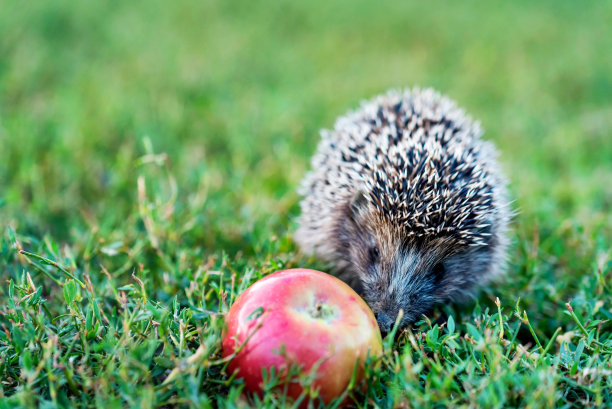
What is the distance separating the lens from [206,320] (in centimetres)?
287

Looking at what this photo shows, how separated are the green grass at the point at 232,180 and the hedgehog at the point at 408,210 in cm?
24

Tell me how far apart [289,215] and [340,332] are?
2389 mm

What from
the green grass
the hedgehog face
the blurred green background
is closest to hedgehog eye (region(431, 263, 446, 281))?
the hedgehog face

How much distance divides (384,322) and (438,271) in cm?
75

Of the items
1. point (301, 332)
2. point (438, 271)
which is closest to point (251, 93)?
point (438, 271)

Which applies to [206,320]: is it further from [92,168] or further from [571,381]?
[92,168]

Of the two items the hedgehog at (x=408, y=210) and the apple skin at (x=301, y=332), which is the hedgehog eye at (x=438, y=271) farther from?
the apple skin at (x=301, y=332)

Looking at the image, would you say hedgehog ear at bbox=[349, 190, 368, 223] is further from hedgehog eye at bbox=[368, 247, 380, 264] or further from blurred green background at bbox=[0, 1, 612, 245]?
blurred green background at bbox=[0, 1, 612, 245]

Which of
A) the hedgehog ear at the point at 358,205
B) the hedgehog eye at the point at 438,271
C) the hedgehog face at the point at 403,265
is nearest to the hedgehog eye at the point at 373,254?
the hedgehog face at the point at 403,265

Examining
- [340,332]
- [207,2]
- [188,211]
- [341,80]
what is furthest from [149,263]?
[207,2]

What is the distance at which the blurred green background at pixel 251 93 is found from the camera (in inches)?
188

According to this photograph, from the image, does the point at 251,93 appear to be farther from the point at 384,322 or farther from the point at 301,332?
the point at 301,332

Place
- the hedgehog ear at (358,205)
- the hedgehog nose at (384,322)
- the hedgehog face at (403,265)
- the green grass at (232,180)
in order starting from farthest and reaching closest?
the hedgehog ear at (358,205) → the hedgehog face at (403,265) → the hedgehog nose at (384,322) → the green grass at (232,180)

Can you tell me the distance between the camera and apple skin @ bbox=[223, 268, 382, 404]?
234cm
